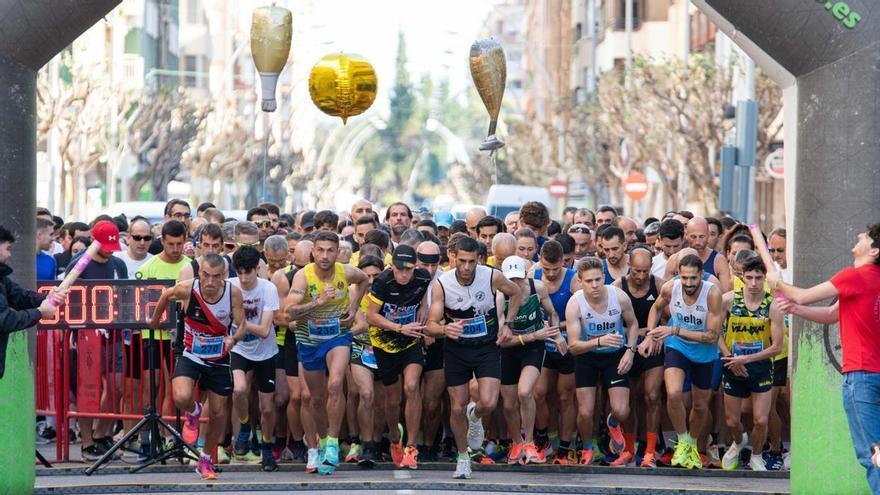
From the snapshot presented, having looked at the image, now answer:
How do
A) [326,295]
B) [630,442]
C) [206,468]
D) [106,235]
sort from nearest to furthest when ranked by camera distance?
1. [106,235]
2. [206,468]
3. [326,295]
4. [630,442]

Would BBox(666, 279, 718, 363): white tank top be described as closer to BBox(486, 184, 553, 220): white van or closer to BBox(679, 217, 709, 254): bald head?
BBox(679, 217, 709, 254): bald head

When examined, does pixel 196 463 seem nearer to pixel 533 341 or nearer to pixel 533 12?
pixel 533 341

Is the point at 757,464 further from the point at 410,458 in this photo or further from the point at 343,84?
the point at 343,84

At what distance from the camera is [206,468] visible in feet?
39.1

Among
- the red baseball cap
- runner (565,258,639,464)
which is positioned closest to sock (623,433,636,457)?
runner (565,258,639,464)

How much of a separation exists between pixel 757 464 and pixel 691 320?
1.22 m

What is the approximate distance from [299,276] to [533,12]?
100 meters

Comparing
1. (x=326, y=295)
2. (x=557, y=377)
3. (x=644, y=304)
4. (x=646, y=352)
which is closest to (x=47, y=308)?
(x=326, y=295)

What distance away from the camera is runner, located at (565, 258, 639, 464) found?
12688 mm

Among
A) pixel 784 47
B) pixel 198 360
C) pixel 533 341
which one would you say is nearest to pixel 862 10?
pixel 784 47

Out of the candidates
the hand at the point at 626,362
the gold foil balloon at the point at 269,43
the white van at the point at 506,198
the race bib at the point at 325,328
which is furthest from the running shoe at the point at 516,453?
the white van at the point at 506,198

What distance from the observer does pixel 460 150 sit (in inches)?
5413

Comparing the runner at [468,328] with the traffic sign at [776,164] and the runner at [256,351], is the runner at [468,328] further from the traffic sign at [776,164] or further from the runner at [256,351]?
the traffic sign at [776,164]

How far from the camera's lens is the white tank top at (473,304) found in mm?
12391
